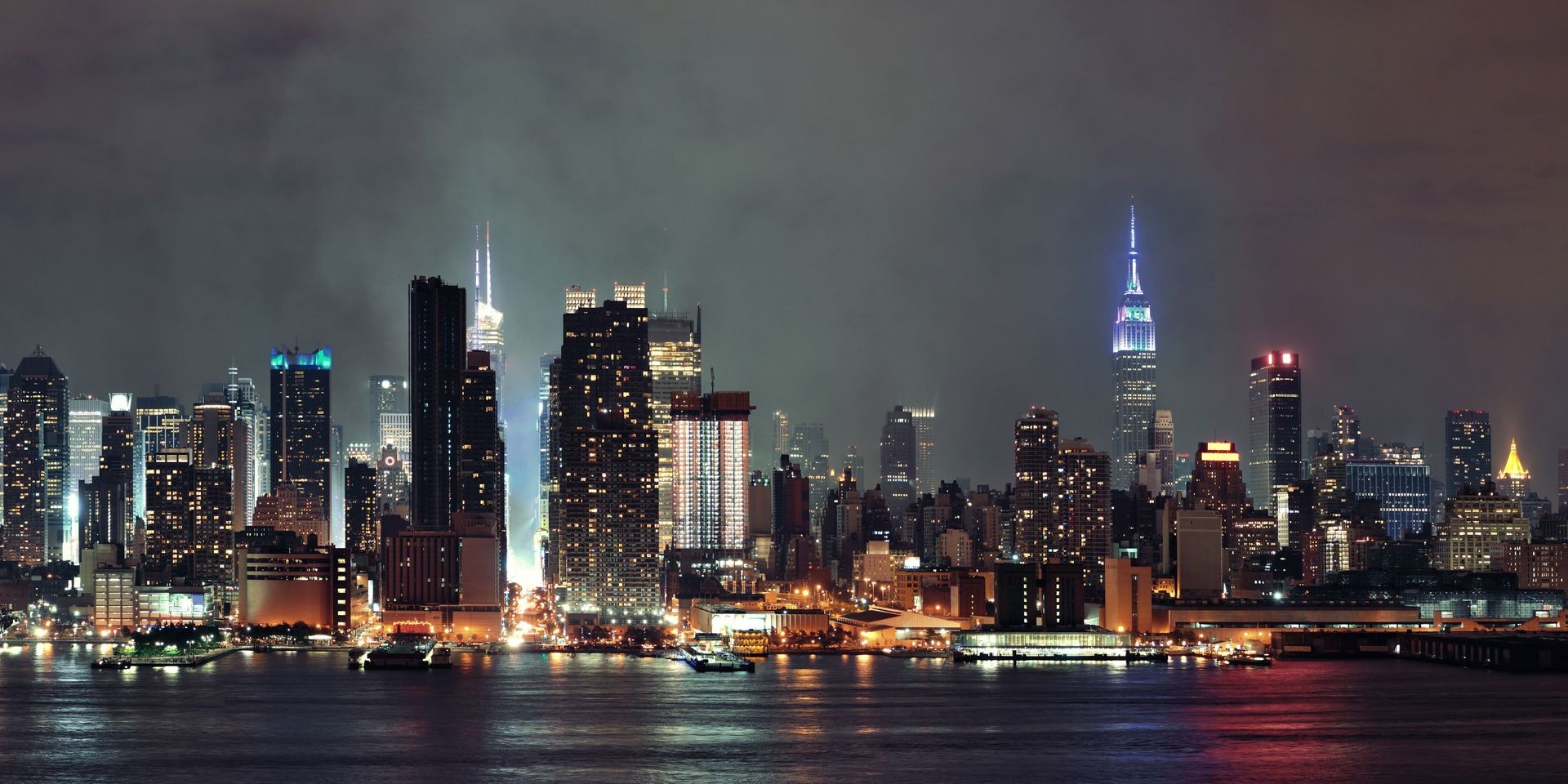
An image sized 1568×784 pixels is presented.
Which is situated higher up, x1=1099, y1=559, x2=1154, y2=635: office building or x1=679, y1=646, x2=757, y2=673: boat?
x1=1099, y1=559, x2=1154, y2=635: office building

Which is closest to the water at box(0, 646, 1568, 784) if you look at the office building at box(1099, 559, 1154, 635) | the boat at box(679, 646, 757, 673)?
the boat at box(679, 646, 757, 673)

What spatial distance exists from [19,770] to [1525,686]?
90.5m

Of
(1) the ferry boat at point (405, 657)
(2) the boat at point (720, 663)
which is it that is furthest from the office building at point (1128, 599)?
(1) the ferry boat at point (405, 657)

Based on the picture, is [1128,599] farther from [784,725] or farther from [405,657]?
[784,725]

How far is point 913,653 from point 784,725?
74222mm

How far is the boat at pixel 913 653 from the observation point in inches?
6600

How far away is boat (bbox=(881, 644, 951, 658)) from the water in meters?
21.5

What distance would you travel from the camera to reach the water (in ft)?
262

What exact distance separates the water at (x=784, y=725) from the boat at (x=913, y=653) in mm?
21469

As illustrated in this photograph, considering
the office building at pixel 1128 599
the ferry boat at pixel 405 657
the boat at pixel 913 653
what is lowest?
the boat at pixel 913 653

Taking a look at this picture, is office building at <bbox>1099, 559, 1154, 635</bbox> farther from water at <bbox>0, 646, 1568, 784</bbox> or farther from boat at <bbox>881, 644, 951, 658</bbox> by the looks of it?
water at <bbox>0, 646, 1568, 784</bbox>

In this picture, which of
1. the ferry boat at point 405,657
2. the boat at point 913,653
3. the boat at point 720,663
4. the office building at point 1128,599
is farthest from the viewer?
the office building at point 1128,599

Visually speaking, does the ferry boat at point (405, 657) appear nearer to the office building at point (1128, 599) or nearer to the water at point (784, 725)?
the water at point (784, 725)

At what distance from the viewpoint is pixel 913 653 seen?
557 ft
